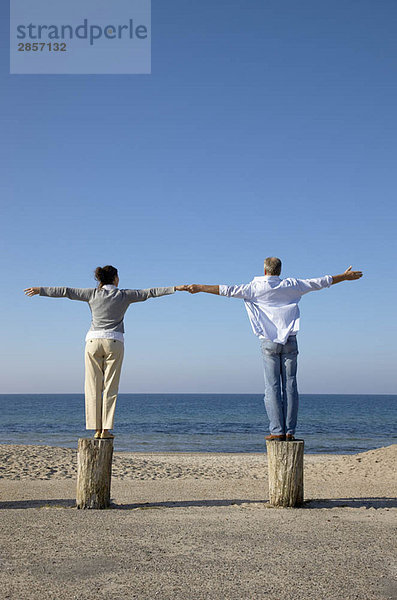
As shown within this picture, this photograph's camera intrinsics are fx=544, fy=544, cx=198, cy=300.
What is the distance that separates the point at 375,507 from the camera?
7.45 m

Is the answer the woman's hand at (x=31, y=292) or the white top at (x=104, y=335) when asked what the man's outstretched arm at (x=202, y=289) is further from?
the woman's hand at (x=31, y=292)

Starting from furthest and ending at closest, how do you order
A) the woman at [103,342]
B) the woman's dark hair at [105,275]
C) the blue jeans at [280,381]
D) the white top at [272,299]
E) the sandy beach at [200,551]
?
the woman's dark hair at [105,275]
the woman at [103,342]
the white top at [272,299]
the blue jeans at [280,381]
the sandy beach at [200,551]

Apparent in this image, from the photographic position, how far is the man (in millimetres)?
6895

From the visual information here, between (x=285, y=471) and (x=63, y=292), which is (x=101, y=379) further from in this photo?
(x=285, y=471)

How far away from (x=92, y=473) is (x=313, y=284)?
377 centimetres

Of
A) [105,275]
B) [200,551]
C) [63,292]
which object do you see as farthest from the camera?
[105,275]

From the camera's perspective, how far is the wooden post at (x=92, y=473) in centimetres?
696

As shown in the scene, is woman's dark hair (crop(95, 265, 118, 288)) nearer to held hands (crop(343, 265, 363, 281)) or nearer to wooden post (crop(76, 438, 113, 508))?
wooden post (crop(76, 438, 113, 508))

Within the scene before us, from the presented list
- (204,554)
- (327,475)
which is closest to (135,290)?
(204,554)

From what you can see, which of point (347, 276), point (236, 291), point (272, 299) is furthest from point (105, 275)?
Result: point (347, 276)

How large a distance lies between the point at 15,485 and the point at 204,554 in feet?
23.1

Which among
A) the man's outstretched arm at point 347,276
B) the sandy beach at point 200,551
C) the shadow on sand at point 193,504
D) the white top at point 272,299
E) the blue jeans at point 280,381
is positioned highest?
the man's outstretched arm at point 347,276

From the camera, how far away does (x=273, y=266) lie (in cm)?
722

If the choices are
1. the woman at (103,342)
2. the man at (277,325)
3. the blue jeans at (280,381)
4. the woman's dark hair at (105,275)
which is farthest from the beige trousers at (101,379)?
the blue jeans at (280,381)
